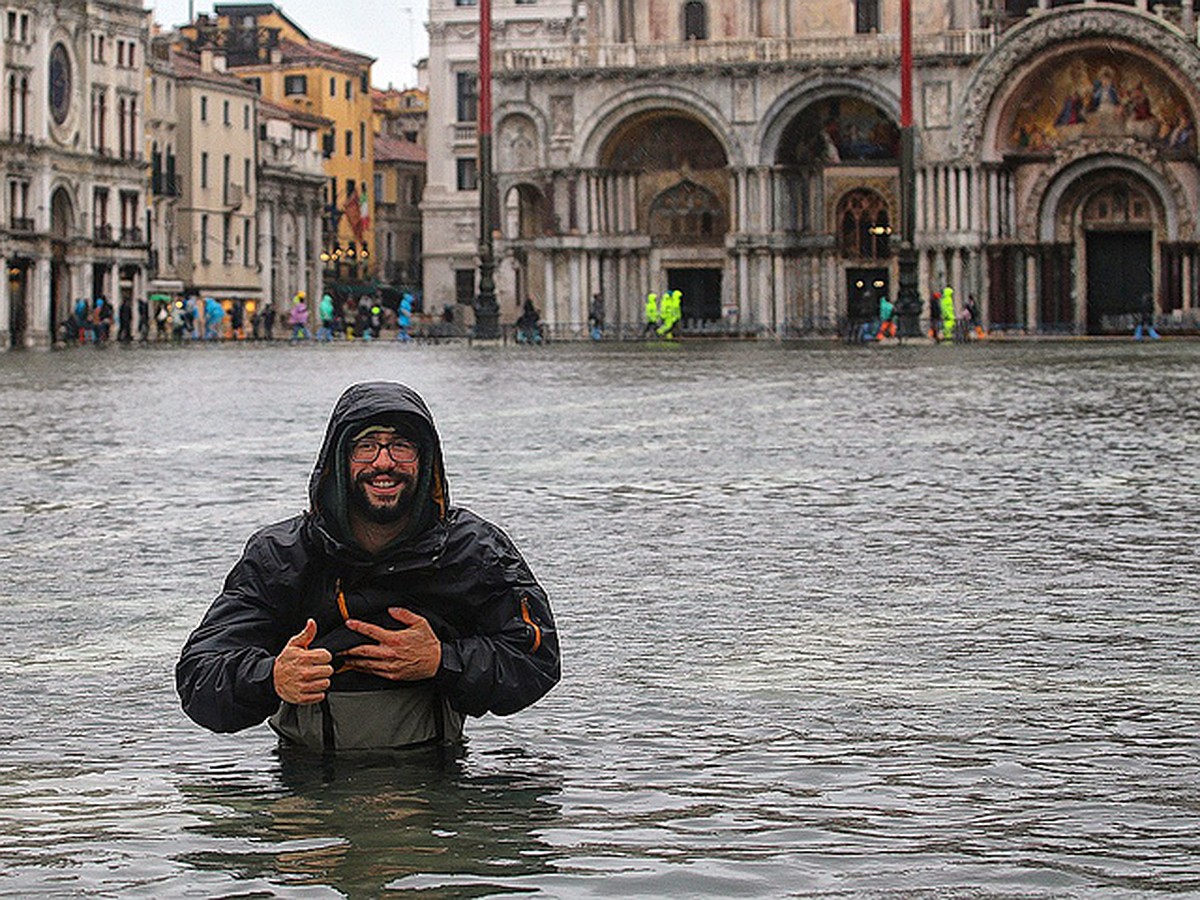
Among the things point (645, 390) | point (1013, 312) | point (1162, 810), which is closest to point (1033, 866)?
point (1162, 810)

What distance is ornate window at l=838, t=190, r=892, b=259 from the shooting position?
72.9 m

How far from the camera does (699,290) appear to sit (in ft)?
246

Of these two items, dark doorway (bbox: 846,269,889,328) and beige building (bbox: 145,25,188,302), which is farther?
beige building (bbox: 145,25,188,302)

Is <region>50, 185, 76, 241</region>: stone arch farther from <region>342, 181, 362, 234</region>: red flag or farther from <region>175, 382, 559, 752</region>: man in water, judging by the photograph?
<region>175, 382, 559, 752</region>: man in water

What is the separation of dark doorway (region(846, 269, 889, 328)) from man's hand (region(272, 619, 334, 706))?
66.8 m

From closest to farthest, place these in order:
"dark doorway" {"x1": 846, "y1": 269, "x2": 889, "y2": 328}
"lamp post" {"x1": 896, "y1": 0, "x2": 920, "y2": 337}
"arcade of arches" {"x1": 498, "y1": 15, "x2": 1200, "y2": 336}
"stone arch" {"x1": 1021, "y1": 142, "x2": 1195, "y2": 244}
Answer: "lamp post" {"x1": 896, "y1": 0, "x2": 920, "y2": 337}
"stone arch" {"x1": 1021, "y1": 142, "x2": 1195, "y2": 244}
"arcade of arches" {"x1": 498, "y1": 15, "x2": 1200, "y2": 336}
"dark doorway" {"x1": 846, "y1": 269, "x2": 889, "y2": 328}

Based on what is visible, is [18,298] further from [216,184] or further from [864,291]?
[864,291]

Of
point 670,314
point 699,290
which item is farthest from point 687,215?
point 670,314

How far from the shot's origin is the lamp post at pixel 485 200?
207ft

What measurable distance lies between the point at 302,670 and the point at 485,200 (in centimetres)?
5703

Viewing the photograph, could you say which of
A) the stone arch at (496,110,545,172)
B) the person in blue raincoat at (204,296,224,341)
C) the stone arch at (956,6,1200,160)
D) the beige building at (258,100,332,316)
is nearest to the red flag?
the beige building at (258,100,332,316)

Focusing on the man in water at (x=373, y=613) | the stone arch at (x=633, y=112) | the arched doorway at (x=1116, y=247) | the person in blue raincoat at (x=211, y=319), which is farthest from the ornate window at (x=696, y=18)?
the man in water at (x=373, y=613)

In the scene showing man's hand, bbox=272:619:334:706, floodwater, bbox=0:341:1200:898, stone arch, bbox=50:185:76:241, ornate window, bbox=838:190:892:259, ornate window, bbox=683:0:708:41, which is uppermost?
ornate window, bbox=683:0:708:41

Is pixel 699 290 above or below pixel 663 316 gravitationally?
above
